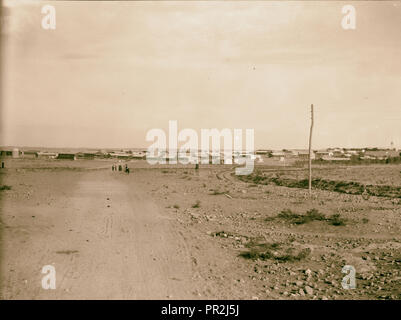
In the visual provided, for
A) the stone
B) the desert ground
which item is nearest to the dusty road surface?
the desert ground

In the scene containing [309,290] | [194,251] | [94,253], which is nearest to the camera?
[309,290]

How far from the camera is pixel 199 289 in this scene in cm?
675

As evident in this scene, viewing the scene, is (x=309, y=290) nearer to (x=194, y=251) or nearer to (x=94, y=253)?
(x=194, y=251)

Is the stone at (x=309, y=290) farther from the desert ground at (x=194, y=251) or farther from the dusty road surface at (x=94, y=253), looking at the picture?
the dusty road surface at (x=94, y=253)

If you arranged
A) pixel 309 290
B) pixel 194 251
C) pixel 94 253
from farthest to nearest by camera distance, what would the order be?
pixel 194 251 < pixel 94 253 < pixel 309 290

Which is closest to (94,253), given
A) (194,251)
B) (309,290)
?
(194,251)

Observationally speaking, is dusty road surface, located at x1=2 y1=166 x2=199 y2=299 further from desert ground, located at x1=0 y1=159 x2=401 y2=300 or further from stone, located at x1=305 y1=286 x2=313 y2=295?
stone, located at x1=305 y1=286 x2=313 y2=295

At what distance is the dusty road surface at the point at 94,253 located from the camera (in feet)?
21.4

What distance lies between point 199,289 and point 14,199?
13.2 m

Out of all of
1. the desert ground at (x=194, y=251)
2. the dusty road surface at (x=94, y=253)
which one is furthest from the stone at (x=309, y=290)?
the dusty road surface at (x=94, y=253)

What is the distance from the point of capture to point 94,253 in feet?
28.3

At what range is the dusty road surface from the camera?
6.52 meters

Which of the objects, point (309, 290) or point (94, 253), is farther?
point (94, 253)
